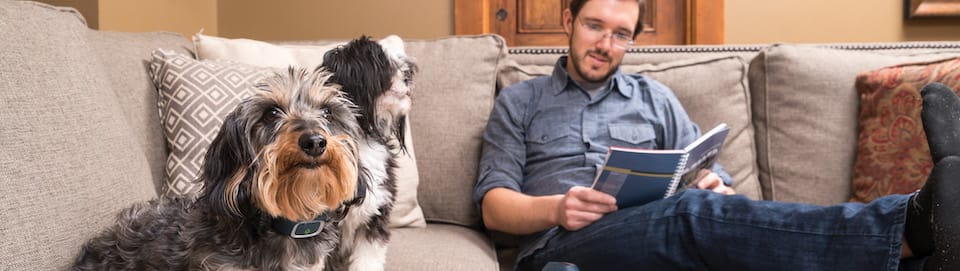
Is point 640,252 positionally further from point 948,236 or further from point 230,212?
point 230,212

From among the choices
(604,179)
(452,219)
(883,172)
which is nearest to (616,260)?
(604,179)

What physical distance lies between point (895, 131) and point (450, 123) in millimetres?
1226

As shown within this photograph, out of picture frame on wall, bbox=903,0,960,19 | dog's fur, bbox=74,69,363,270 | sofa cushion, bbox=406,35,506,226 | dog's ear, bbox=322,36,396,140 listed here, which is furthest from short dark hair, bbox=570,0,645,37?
picture frame on wall, bbox=903,0,960,19

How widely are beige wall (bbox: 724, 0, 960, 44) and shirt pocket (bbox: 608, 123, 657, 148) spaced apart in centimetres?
181

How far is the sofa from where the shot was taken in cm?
132

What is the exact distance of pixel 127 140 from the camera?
154 cm

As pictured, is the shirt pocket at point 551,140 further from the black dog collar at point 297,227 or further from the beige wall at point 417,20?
the beige wall at point 417,20

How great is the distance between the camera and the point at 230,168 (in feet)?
3.68

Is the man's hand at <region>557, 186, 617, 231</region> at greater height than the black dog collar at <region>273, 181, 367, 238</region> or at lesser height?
lesser

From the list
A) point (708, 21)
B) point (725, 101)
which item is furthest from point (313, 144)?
point (708, 21)

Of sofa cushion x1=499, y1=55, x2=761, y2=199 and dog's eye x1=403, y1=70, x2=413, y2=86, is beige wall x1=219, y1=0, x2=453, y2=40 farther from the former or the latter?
dog's eye x1=403, y1=70, x2=413, y2=86

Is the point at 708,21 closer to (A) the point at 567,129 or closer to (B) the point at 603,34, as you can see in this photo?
(B) the point at 603,34

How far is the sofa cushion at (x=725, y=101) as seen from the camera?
2256 millimetres

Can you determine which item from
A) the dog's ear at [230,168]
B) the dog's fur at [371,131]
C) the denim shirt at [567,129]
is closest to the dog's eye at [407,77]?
the dog's fur at [371,131]
